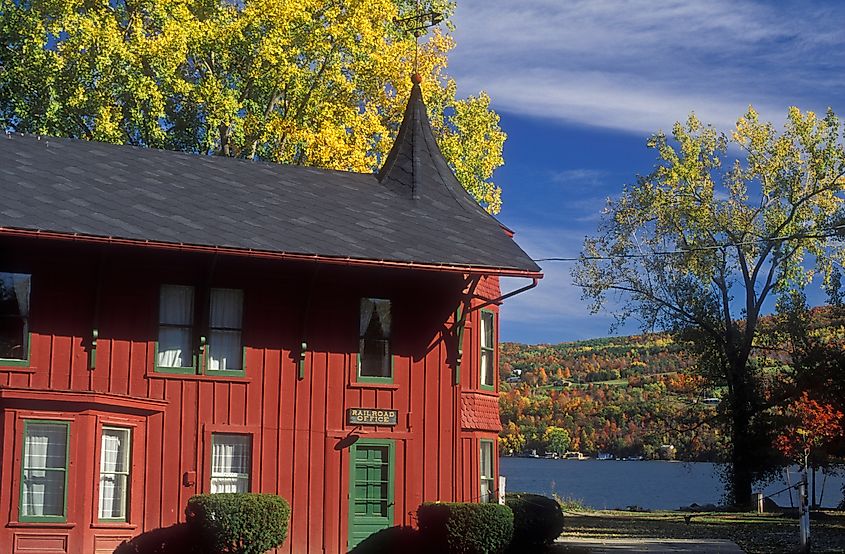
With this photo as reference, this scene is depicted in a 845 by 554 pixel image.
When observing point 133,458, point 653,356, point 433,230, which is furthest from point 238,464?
point 653,356

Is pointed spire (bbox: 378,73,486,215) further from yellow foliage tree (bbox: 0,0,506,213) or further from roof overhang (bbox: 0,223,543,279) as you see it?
yellow foliage tree (bbox: 0,0,506,213)

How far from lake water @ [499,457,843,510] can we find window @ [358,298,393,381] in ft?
115

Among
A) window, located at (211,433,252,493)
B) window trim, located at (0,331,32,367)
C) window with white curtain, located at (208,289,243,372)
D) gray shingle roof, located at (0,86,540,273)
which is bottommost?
window, located at (211,433,252,493)

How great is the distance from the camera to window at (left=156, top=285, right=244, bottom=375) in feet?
75.0

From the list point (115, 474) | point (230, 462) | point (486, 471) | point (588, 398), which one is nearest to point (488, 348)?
point (486, 471)

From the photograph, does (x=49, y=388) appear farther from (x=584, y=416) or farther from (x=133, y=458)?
(x=584, y=416)

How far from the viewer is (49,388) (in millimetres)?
21562

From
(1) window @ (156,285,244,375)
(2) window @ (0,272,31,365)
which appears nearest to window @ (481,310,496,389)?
(1) window @ (156,285,244,375)

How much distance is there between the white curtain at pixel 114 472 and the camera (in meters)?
21.4

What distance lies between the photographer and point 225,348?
917 inches

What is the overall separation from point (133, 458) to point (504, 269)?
300 inches

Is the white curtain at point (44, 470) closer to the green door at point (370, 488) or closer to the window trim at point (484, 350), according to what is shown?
the green door at point (370, 488)

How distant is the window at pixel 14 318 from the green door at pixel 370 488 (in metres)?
6.44

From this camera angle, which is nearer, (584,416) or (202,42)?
(202,42)
